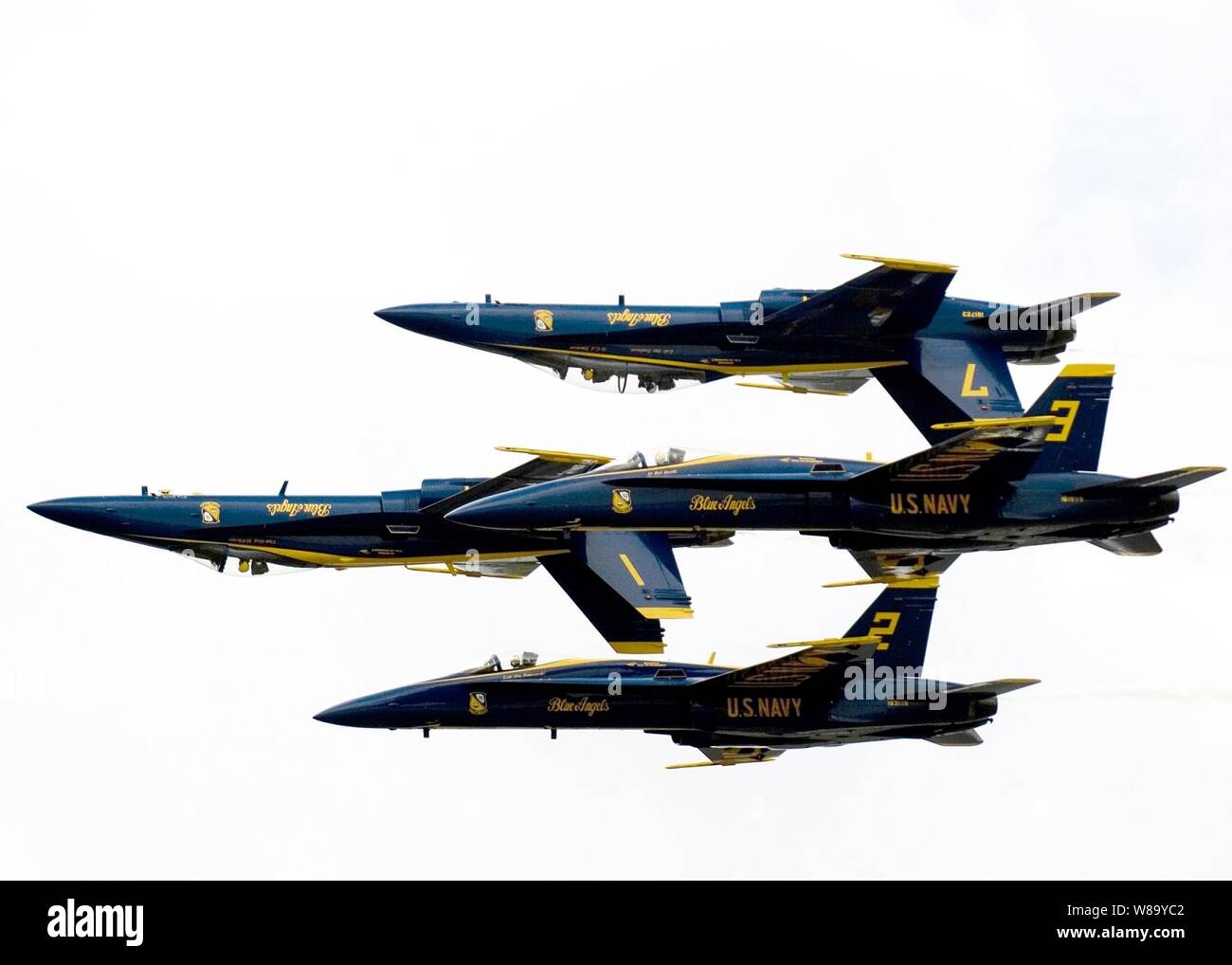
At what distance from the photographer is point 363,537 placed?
54.5 m

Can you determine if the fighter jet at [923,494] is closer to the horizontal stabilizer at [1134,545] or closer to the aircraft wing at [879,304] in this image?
the horizontal stabilizer at [1134,545]

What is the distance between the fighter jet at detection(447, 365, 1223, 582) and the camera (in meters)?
48.2

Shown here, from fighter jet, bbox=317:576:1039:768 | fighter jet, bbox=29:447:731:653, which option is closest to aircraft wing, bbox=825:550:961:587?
fighter jet, bbox=317:576:1039:768

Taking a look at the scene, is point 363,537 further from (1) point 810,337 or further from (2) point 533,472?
(1) point 810,337

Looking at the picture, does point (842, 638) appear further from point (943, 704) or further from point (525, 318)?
point (525, 318)

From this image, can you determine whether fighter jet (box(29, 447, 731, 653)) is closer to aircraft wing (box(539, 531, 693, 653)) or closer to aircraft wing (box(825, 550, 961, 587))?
aircraft wing (box(539, 531, 693, 653))

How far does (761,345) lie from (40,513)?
15830 mm

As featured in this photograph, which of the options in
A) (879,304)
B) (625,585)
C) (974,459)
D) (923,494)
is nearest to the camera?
(974,459)

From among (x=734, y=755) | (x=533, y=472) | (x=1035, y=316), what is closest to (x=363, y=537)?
(x=533, y=472)

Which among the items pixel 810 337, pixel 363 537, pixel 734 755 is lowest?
pixel 734 755

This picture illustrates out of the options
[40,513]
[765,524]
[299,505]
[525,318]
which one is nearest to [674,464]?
[765,524]

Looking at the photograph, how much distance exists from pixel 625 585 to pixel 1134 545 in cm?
1034

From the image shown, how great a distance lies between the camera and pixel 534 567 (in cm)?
5525

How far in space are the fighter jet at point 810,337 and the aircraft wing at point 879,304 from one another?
19mm
